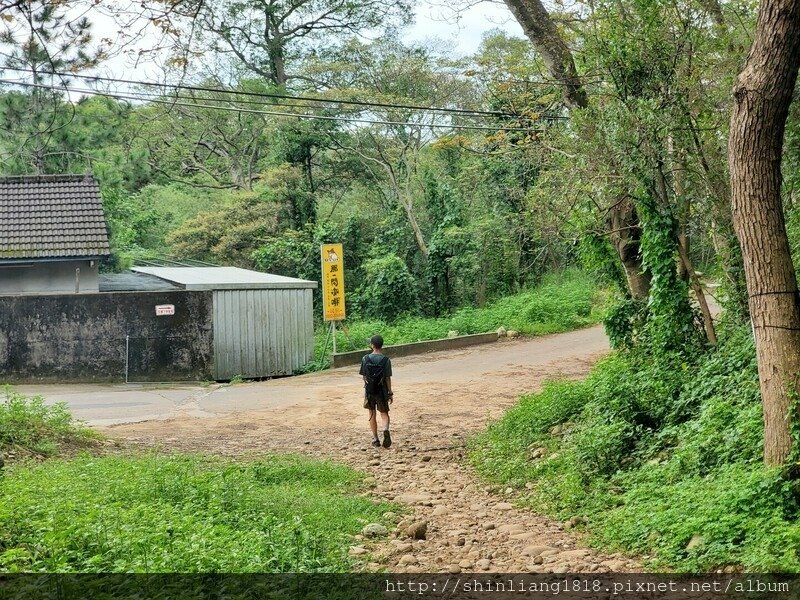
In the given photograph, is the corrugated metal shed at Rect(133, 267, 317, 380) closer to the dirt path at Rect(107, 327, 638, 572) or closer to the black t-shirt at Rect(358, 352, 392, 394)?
the dirt path at Rect(107, 327, 638, 572)

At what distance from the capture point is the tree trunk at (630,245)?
1244cm

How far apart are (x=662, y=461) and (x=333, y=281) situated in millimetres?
15034

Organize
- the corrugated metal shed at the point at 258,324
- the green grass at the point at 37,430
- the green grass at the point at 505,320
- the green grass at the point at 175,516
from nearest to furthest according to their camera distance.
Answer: the green grass at the point at 175,516 < the green grass at the point at 37,430 < the corrugated metal shed at the point at 258,324 < the green grass at the point at 505,320

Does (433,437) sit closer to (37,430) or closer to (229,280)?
(37,430)

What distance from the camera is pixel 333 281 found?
2298 cm

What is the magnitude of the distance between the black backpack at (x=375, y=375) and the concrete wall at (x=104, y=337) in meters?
10.2

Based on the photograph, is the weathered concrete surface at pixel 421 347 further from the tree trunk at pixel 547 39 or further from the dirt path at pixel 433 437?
the tree trunk at pixel 547 39

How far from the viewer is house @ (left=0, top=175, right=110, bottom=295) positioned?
21.3 metres

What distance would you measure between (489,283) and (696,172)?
20.5 meters

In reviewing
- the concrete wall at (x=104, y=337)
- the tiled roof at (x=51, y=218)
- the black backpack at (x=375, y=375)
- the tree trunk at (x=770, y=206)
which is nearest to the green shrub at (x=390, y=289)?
the concrete wall at (x=104, y=337)

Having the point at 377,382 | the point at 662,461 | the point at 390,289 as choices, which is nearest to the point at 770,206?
the point at 662,461

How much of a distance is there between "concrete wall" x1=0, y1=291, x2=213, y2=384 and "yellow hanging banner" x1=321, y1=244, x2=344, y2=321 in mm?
3219

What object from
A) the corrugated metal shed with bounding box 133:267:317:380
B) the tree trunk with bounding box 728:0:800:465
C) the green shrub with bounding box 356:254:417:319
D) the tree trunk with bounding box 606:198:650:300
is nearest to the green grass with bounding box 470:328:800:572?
the tree trunk with bounding box 728:0:800:465

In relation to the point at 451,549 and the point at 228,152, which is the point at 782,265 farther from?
the point at 228,152
